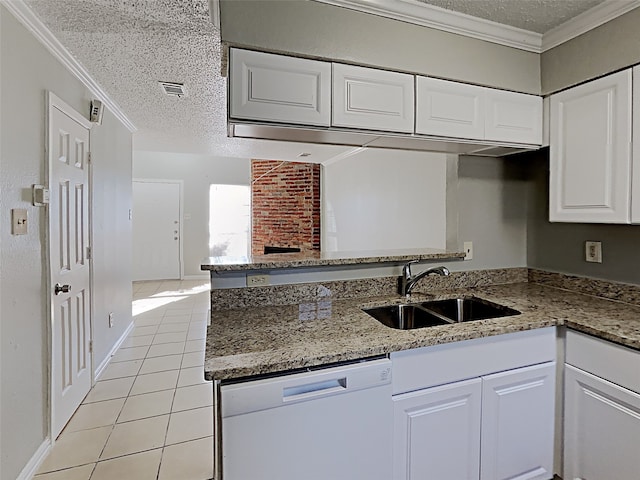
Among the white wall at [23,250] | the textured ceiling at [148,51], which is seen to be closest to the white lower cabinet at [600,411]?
the textured ceiling at [148,51]

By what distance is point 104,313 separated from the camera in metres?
3.06

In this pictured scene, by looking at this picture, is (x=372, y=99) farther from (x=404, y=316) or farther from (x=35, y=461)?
(x=35, y=461)

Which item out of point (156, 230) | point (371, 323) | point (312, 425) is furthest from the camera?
point (156, 230)

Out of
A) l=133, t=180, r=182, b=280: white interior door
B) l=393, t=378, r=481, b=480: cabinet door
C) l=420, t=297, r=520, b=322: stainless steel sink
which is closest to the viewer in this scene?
l=393, t=378, r=481, b=480: cabinet door

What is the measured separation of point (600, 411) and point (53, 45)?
10.4 ft

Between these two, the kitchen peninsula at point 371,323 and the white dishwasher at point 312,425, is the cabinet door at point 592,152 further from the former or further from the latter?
the white dishwasher at point 312,425

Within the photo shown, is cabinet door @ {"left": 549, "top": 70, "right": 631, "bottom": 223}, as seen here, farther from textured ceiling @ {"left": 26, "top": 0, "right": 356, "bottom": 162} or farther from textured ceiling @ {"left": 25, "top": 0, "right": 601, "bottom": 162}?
textured ceiling @ {"left": 26, "top": 0, "right": 356, "bottom": 162}

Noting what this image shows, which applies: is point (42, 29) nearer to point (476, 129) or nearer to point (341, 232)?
point (476, 129)

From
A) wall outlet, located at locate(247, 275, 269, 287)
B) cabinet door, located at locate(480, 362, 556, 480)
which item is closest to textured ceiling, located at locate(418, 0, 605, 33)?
wall outlet, located at locate(247, 275, 269, 287)

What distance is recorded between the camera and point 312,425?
117 cm

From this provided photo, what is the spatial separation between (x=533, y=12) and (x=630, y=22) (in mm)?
394

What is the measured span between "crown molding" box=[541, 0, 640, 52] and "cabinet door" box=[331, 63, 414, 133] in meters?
0.88

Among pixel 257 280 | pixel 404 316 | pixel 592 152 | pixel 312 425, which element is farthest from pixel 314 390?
pixel 592 152

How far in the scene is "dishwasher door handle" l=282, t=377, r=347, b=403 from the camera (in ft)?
3.77
